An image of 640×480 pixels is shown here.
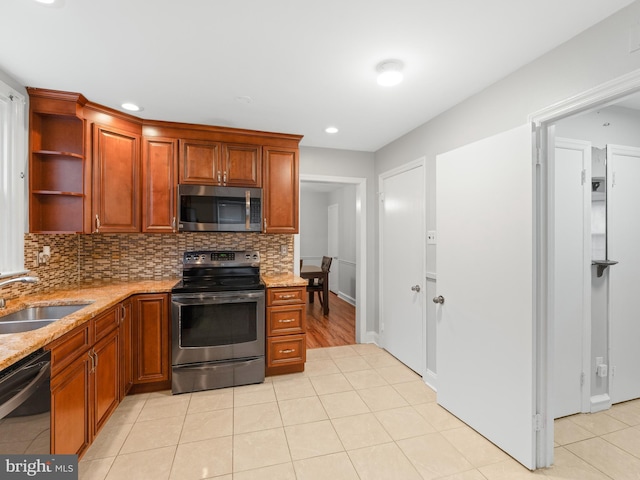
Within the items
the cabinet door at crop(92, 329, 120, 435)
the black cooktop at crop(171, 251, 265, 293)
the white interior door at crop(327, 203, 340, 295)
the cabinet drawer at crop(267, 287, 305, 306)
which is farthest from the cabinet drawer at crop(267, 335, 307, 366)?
the white interior door at crop(327, 203, 340, 295)

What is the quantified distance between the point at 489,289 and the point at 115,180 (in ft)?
10.2

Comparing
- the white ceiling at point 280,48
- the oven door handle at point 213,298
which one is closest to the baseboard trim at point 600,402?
the white ceiling at point 280,48

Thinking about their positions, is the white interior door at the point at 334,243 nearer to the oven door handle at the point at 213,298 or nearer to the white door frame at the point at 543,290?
the oven door handle at the point at 213,298

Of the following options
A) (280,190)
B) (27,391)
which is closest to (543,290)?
(280,190)

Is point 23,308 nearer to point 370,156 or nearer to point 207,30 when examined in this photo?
point 207,30

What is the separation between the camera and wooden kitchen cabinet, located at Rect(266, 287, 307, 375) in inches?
112

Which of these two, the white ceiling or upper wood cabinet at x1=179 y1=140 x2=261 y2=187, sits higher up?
the white ceiling

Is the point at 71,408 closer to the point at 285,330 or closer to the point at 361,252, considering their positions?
the point at 285,330

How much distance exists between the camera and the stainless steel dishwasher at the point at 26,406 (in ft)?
3.99

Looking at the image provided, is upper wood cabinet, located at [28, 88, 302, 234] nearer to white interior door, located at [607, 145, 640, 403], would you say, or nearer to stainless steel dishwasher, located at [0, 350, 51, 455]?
Answer: stainless steel dishwasher, located at [0, 350, 51, 455]

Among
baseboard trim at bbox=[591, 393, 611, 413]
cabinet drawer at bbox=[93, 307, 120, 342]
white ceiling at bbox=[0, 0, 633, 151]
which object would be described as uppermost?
white ceiling at bbox=[0, 0, 633, 151]

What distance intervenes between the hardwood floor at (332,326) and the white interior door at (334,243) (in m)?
0.99

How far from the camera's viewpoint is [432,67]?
1904 millimetres

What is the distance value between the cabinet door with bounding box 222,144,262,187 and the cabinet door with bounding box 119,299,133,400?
1.41 meters
